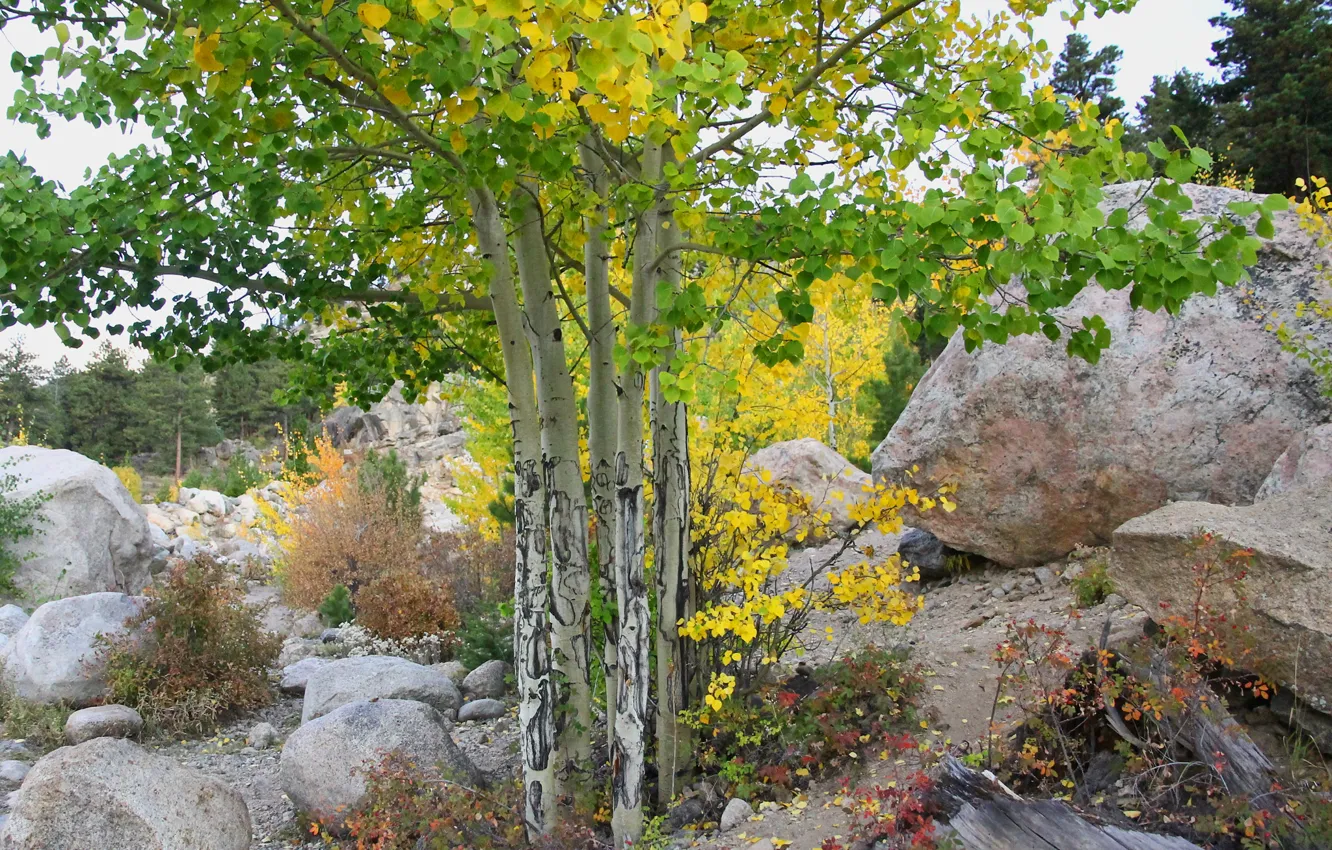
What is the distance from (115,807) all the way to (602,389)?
2901 mm

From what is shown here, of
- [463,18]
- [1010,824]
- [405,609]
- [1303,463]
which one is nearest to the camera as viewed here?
[463,18]

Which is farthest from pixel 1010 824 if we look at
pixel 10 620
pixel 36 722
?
pixel 10 620

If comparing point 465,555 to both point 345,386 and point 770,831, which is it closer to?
point 345,386

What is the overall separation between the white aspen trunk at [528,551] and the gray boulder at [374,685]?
2.46m

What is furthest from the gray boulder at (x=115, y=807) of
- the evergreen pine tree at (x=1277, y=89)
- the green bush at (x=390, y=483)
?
the evergreen pine tree at (x=1277, y=89)

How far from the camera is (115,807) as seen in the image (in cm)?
414

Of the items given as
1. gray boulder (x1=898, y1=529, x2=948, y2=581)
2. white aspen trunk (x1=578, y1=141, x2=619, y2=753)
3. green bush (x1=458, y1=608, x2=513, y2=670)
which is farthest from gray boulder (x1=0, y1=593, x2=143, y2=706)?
gray boulder (x1=898, y1=529, x2=948, y2=581)

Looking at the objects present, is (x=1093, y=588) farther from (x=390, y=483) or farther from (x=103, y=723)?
(x=390, y=483)

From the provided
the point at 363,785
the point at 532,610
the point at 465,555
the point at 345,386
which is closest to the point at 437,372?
the point at 345,386

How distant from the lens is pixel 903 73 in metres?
3.60

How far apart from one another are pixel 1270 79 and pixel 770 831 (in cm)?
2176

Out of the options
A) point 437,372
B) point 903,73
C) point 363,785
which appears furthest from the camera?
point 437,372

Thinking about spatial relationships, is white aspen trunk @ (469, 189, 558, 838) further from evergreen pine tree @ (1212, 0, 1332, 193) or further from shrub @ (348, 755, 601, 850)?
evergreen pine tree @ (1212, 0, 1332, 193)

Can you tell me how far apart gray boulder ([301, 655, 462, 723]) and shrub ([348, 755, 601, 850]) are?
1.86 metres
